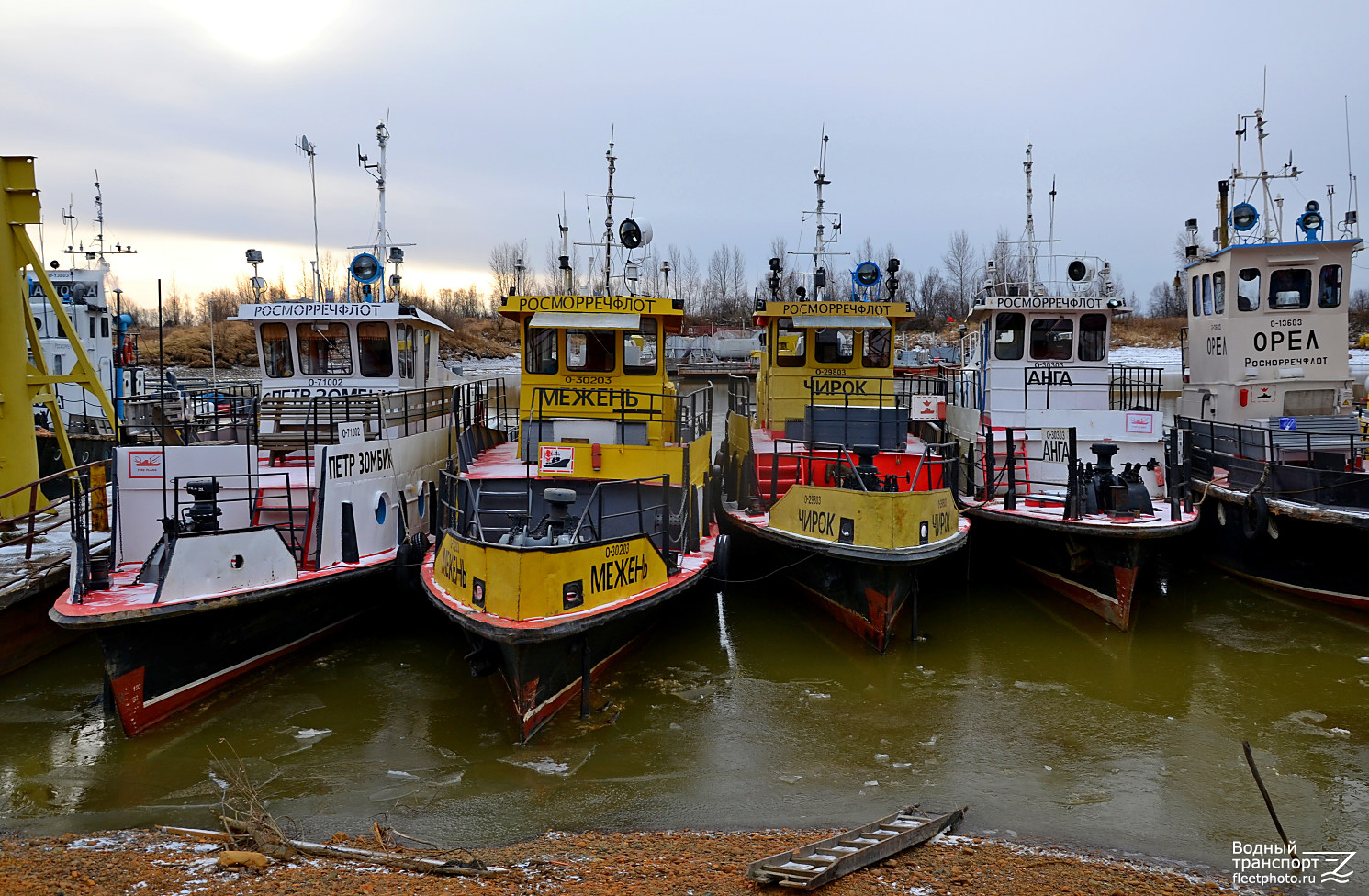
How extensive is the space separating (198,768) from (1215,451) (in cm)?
1530

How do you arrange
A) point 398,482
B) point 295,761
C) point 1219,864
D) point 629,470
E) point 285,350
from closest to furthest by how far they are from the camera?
point 1219,864 < point 295,761 < point 629,470 < point 398,482 < point 285,350

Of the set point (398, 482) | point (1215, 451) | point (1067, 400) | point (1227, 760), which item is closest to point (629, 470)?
point (398, 482)

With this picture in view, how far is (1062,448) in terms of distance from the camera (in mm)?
14062

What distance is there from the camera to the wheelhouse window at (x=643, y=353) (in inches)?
523

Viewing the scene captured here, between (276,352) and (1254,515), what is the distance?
48.3 feet

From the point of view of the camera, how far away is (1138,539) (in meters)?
11.7

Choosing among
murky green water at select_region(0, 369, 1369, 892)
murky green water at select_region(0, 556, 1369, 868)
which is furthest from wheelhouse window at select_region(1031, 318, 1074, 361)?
murky green water at select_region(0, 556, 1369, 868)

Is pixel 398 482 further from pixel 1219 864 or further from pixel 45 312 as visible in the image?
pixel 45 312

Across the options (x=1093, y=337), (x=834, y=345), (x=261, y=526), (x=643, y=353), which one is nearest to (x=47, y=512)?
(x=261, y=526)

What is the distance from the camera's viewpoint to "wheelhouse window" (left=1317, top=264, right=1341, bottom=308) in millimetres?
15977

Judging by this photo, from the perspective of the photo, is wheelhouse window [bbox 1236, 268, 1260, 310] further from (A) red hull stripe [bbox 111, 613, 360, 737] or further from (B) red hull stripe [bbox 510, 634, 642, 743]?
(A) red hull stripe [bbox 111, 613, 360, 737]

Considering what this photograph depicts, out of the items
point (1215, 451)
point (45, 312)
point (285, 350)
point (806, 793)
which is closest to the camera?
point (806, 793)

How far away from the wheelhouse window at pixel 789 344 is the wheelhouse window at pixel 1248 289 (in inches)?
301

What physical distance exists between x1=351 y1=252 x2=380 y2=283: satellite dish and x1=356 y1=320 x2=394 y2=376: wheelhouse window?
172 cm
